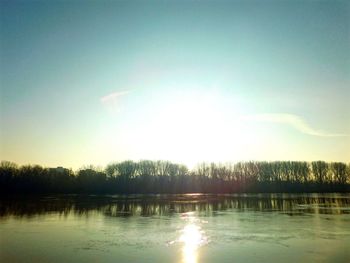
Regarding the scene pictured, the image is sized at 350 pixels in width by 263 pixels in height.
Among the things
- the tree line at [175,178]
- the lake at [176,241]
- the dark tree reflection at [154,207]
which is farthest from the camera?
the tree line at [175,178]

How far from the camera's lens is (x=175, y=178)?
90.0 meters

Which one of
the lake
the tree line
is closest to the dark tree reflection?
the lake

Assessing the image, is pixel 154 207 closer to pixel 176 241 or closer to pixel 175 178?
pixel 176 241

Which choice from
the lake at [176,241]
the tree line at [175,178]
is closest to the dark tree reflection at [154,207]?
the lake at [176,241]

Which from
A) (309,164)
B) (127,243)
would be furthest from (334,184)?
(127,243)

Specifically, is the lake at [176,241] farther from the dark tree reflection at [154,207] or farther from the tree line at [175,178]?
the tree line at [175,178]

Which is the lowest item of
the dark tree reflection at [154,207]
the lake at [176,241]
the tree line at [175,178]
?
the lake at [176,241]

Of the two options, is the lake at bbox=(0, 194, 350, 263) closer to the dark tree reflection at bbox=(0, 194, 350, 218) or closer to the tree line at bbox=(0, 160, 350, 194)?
the dark tree reflection at bbox=(0, 194, 350, 218)

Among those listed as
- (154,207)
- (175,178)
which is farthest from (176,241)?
(175,178)

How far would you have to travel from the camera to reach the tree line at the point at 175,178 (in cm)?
6812

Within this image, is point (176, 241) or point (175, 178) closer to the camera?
point (176, 241)

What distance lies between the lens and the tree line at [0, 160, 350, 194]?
68.1 m

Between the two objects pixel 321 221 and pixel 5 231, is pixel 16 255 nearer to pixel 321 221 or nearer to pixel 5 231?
pixel 5 231

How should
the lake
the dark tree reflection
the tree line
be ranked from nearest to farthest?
1. the lake
2. the dark tree reflection
3. the tree line
